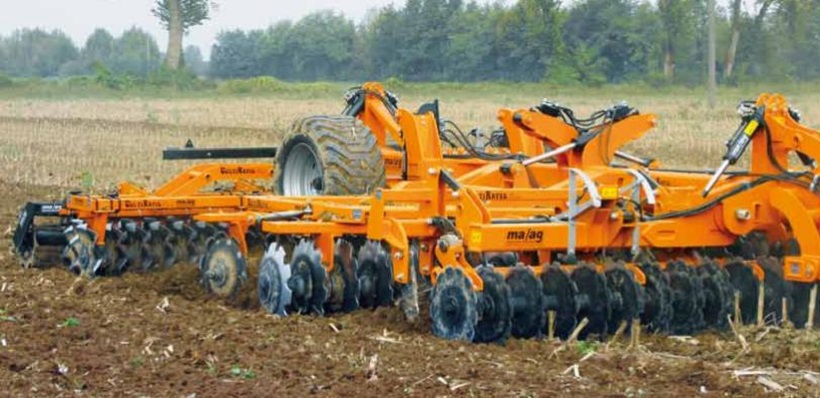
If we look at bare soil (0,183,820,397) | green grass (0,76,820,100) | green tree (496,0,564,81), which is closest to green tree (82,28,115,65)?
green grass (0,76,820,100)

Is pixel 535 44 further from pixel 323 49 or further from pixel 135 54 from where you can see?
pixel 135 54

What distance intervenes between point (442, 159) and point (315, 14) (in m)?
44.9

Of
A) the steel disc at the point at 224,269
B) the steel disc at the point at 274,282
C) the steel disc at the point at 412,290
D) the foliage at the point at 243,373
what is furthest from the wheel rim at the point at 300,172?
the foliage at the point at 243,373

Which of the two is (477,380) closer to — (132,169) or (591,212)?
(591,212)

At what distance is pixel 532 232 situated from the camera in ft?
27.5

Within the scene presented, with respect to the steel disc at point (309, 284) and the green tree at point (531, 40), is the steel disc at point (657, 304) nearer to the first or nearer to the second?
the steel disc at point (309, 284)

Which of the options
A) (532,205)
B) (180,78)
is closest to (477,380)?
(532,205)

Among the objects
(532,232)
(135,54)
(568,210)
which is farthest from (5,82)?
(532,232)

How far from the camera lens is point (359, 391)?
21.1ft

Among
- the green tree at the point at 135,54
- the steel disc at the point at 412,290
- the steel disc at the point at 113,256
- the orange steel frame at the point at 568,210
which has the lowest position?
the steel disc at the point at 113,256

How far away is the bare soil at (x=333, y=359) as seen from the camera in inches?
257

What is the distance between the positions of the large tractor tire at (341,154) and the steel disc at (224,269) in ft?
3.51

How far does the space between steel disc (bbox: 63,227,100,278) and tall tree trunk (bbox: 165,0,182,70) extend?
4250 cm

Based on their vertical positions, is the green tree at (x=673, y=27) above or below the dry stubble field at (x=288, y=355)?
above
